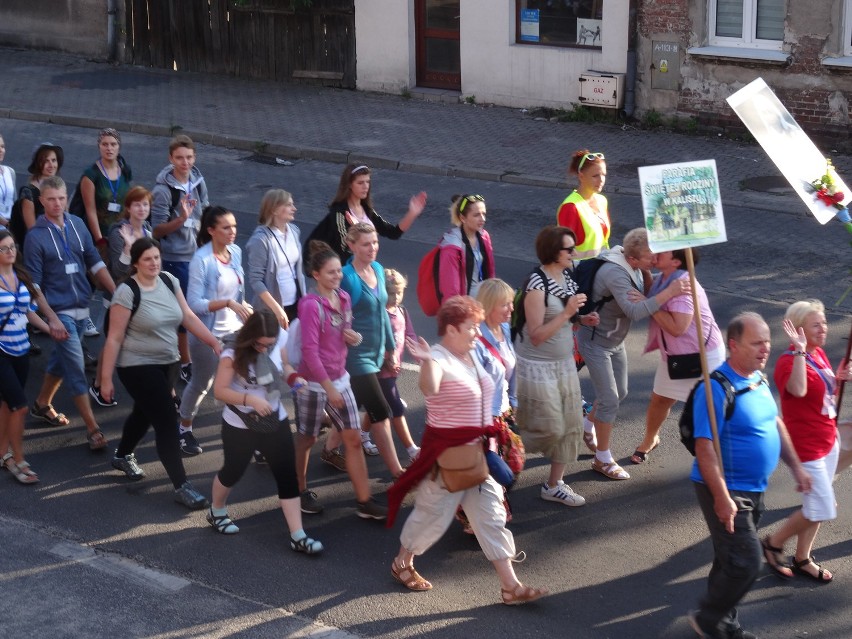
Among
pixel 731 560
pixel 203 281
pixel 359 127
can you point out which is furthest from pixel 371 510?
pixel 359 127

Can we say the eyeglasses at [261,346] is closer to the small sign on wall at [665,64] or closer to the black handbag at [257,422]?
the black handbag at [257,422]

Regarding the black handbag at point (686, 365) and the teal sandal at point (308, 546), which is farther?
the black handbag at point (686, 365)

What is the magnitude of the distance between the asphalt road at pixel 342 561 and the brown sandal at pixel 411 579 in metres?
0.05

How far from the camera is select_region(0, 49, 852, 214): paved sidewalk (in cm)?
1591

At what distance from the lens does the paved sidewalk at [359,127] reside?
52.2 feet

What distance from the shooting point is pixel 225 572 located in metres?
6.59

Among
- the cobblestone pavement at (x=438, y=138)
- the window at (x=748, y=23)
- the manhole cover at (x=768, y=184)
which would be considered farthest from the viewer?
the window at (x=748, y=23)

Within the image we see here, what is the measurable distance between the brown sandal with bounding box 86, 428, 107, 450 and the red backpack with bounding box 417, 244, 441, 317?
94.6 inches

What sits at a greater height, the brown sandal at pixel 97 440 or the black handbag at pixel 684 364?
the black handbag at pixel 684 364

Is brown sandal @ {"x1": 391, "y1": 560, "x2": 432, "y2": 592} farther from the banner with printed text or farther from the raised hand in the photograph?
the raised hand

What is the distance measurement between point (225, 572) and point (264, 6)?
1659cm

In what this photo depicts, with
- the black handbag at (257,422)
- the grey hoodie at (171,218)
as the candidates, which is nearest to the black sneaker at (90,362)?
the grey hoodie at (171,218)

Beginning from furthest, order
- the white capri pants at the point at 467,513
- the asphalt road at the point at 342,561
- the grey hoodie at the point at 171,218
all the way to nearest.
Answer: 1. the grey hoodie at the point at 171,218
2. the white capri pants at the point at 467,513
3. the asphalt road at the point at 342,561

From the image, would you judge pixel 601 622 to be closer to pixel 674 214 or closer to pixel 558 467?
pixel 558 467
